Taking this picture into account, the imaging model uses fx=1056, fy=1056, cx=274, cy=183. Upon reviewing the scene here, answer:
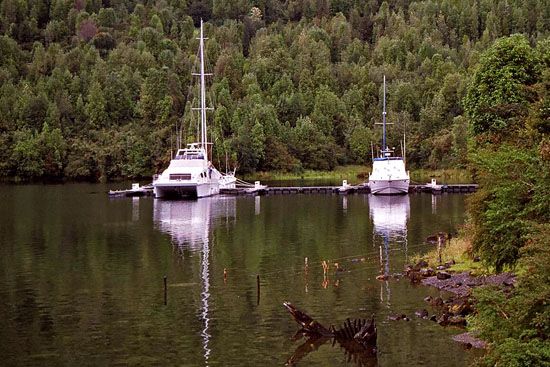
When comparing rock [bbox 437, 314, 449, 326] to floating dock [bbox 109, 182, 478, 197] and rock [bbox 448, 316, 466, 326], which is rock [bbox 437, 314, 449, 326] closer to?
rock [bbox 448, 316, 466, 326]

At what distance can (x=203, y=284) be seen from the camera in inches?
2579

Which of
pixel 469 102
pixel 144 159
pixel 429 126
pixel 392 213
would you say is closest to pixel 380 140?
pixel 429 126

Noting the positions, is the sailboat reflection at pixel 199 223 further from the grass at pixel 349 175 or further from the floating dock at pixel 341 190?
the grass at pixel 349 175

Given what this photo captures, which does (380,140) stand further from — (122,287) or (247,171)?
(122,287)

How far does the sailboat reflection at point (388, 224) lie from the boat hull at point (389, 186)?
1314mm

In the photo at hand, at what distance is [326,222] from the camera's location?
102000 mm

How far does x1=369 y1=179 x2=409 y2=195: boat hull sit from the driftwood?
86726 millimetres

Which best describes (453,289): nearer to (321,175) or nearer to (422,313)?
(422,313)

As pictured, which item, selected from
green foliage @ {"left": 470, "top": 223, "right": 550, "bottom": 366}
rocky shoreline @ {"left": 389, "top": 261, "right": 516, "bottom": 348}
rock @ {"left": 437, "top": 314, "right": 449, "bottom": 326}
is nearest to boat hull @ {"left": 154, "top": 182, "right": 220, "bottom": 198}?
rocky shoreline @ {"left": 389, "top": 261, "right": 516, "bottom": 348}

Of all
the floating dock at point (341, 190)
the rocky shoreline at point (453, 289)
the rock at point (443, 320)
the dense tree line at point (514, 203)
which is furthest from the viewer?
the floating dock at point (341, 190)

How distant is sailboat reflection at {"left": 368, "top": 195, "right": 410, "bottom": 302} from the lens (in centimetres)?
7606

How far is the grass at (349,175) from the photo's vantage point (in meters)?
174

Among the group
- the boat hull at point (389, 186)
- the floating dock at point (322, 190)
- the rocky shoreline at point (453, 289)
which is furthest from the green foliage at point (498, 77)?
the floating dock at point (322, 190)

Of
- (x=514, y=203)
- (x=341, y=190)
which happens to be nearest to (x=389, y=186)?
(x=341, y=190)
